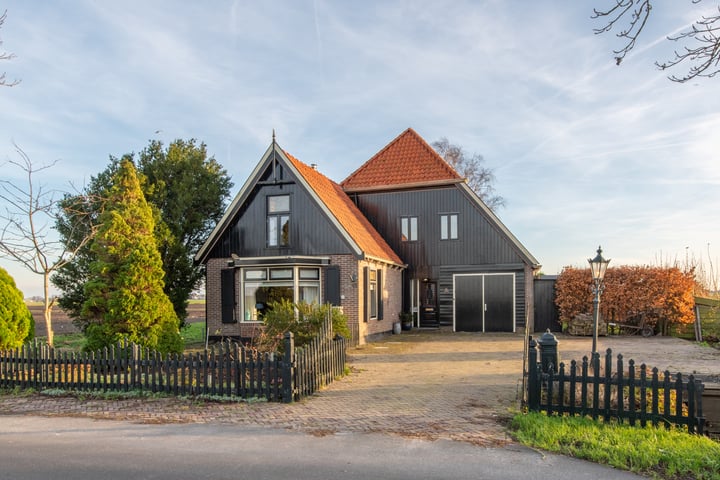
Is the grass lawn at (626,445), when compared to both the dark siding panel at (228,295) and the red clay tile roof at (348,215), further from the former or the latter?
A: the dark siding panel at (228,295)

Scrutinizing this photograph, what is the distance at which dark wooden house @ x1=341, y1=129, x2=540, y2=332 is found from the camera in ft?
66.1

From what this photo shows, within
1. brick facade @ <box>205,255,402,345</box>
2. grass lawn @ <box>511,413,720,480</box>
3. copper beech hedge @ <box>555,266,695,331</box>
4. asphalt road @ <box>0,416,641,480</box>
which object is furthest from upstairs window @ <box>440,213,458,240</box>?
asphalt road @ <box>0,416,641,480</box>

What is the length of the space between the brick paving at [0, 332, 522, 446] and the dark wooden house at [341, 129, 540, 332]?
8.98 meters

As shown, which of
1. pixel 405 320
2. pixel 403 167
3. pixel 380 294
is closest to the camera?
pixel 380 294

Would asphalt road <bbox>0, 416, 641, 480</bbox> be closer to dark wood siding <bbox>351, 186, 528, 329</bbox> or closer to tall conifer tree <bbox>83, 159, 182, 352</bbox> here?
tall conifer tree <bbox>83, 159, 182, 352</bbox>

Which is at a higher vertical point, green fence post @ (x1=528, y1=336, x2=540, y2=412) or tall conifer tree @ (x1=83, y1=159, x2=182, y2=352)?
tall conifer tree @ (x1=83, y1=159, x2=182, y2=352)

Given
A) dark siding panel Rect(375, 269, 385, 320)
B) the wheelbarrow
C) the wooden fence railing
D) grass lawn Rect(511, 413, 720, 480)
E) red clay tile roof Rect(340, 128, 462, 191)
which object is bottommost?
the wheelbarrow

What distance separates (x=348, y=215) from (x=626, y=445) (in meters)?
13.9

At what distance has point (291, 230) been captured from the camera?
57.1ft

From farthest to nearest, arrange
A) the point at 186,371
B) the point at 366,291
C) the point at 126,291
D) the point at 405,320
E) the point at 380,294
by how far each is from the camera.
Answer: the point at 405,320
the point at 380,294
the point at 366,291
the point at 126,291
the point at 186,371

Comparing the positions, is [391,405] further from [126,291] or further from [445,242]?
[445,242]

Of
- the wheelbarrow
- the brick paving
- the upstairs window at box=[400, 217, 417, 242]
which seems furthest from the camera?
the upstairs window at box=[400, 217, 417, 242]

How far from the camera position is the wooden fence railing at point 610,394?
659 cm

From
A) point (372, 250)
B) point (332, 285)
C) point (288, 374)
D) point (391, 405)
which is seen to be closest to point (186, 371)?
point (288, 374)
